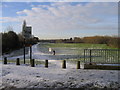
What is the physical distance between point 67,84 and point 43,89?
3.38ft

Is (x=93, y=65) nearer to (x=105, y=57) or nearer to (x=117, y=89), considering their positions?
(x=105, y=57)

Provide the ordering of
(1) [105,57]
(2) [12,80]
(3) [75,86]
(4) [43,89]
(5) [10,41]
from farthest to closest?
(5) [10,41]
(1) [105,57]
(2) [12,80]
(3) [75,86]
(4) [43,89]

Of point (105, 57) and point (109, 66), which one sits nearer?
point (109, 66)

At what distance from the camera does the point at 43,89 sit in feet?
17.7

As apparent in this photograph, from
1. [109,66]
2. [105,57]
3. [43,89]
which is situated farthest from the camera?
[105,57]

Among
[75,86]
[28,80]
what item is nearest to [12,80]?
[28,80]

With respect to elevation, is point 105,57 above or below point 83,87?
above

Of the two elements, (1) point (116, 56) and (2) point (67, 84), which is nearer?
(2) point (67, 84)

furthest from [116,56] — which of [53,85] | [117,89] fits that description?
[53,85]

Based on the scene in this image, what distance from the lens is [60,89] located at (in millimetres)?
5441

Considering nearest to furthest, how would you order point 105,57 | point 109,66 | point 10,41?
point 109,66 → point 105,57 → point 10,41

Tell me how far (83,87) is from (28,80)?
2.33 meters

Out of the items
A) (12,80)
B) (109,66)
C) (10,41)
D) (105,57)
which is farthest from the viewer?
(10,41)

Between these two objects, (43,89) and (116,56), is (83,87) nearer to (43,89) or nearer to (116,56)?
(43,89)
